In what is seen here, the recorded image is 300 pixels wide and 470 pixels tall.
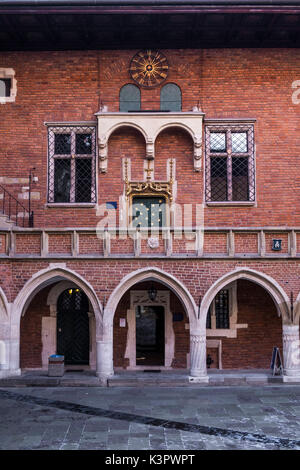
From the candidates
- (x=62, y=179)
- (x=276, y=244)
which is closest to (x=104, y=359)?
(x=276, y=244)

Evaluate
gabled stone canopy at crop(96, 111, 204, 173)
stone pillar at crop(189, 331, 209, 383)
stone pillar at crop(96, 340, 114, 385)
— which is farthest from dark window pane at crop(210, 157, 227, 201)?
stone pillar at crop(96, 340, 114, 385)

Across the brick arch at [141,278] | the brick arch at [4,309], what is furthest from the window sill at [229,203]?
the brick arch at [4,309]

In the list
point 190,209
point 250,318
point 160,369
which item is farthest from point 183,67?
point 160,369

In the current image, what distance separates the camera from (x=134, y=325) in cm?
1455

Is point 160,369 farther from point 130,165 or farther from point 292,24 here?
point 292,24

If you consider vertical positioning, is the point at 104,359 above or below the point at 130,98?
below

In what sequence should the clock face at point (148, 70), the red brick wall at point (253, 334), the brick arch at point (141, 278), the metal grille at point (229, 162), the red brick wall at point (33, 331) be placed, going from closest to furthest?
the brick arch at point (141, 278) < the red brick wall at point (253, 334) < the red brick wall at point (33, 331) < the metal grille at point (229, 162) < the clock face at point (148, 70)

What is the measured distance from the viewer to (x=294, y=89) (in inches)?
591

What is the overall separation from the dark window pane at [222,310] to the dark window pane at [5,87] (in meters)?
9.44

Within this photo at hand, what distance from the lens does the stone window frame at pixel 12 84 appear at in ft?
49.7

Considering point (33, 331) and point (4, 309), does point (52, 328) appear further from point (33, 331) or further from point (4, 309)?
point (4, 309)

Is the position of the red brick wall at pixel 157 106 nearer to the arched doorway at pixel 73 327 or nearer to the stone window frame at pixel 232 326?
the arched doorway at pixel 73 327

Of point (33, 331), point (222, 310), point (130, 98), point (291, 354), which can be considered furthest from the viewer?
point (130, 98)

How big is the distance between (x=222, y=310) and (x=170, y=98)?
6.96m
